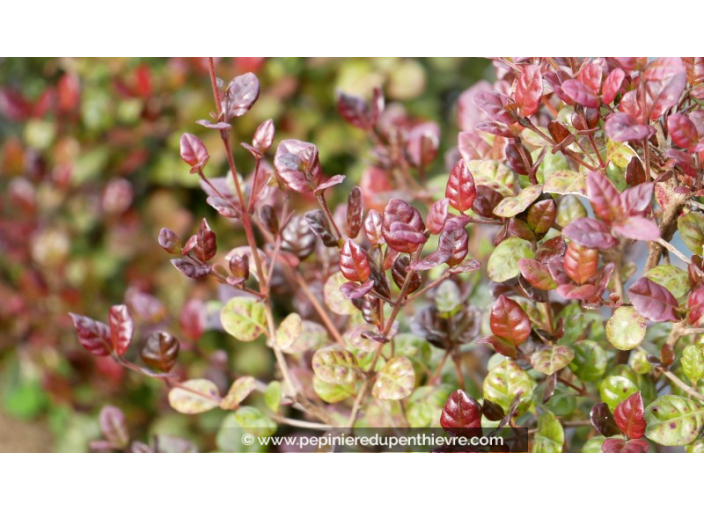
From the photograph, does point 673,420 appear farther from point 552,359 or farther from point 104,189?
point 104,189

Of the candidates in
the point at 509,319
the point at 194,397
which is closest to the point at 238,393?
the point at 194,397

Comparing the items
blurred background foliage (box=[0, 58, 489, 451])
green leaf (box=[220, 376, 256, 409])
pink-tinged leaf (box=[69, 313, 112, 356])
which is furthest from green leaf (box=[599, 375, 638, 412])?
blurred background foliage (box=[0, 58, 489, 451])

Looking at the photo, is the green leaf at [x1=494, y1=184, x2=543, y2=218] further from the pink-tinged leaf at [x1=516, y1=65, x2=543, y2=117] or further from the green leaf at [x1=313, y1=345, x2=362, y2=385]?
the green leaf at [x1=313, y1=345, x2=362, y2=385]

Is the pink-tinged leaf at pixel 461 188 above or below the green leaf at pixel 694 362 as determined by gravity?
above

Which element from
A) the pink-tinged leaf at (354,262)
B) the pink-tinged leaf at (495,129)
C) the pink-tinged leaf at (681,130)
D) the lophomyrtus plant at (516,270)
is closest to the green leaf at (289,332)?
the lophomyrtus plant at (516,270)

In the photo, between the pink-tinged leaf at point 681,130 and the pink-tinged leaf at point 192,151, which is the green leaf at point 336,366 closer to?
the pink-tinged leaf at point 192,151

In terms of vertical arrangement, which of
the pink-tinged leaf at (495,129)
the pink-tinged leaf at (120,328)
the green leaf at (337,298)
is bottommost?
the pink-tinged leaf at (120,328)
